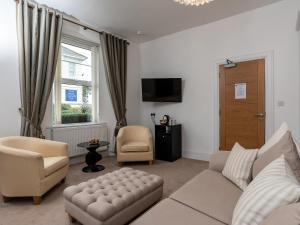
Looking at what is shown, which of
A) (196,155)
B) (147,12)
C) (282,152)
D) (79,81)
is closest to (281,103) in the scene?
(196,155)

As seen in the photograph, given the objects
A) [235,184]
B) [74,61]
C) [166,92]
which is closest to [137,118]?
[166,92]

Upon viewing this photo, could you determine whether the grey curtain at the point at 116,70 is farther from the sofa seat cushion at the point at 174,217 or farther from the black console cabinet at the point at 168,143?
the sofa seat cushion at the point at 174,217

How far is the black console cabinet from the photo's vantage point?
401cm

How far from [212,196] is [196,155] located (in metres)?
2.74

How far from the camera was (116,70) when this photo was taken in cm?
441

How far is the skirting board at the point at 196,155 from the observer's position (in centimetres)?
402

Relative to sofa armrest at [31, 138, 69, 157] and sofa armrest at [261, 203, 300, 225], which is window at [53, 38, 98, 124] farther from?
sofa armrest at [261, 203, 300, 225]

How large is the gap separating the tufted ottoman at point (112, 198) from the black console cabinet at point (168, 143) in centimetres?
194

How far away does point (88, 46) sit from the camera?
425 cm

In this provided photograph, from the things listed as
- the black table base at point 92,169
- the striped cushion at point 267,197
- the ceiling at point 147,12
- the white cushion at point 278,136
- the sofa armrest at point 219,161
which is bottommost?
the black table base at point 92,169

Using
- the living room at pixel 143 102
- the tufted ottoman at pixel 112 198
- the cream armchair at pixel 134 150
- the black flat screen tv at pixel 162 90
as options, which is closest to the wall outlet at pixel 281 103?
the living room at pixel 143 102

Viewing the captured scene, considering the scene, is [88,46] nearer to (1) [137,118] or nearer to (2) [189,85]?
(1) [137,118]

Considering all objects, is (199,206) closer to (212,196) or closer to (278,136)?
(212,196)

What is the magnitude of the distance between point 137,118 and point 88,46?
2097 mm
